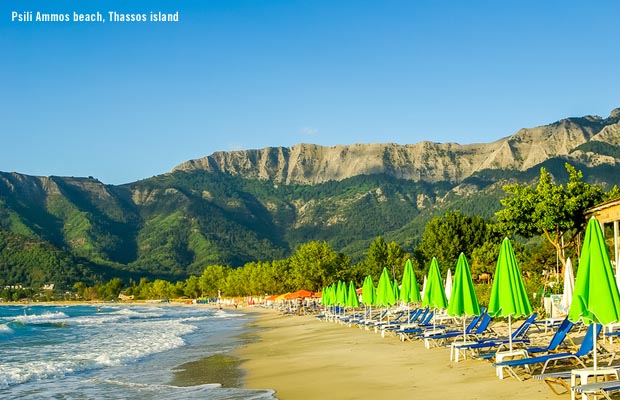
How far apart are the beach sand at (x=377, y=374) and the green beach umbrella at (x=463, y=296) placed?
1043 mm

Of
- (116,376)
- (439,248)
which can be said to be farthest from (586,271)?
(439,248)

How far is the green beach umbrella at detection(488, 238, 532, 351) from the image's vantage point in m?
11.5

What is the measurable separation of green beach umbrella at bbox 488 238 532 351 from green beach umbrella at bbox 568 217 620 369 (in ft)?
9.74

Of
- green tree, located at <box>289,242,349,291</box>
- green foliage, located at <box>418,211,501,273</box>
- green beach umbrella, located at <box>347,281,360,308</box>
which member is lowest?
green beach umbrella, located at <box>347,281,360,308</box>

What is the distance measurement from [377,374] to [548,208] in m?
15.3

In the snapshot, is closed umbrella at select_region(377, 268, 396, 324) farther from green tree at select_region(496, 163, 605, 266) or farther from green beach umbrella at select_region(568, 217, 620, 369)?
green beach umbrella at select_region(568, 217, 620, 369)

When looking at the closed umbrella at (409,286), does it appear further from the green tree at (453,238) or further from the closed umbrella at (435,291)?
the green tree at (453,238)

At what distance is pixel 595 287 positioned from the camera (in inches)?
324

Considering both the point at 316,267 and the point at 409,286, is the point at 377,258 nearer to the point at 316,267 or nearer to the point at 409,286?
the point at 316,267

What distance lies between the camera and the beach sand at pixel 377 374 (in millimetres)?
10727

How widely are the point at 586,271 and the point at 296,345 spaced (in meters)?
17.8

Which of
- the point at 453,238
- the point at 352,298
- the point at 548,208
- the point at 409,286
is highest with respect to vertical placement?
the point at 453,238

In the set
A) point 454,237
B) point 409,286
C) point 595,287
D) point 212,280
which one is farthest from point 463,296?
point 212,280

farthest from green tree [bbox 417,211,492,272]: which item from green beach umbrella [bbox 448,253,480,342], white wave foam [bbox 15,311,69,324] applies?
green beach umbrella [bbox 448,253,480,342]
